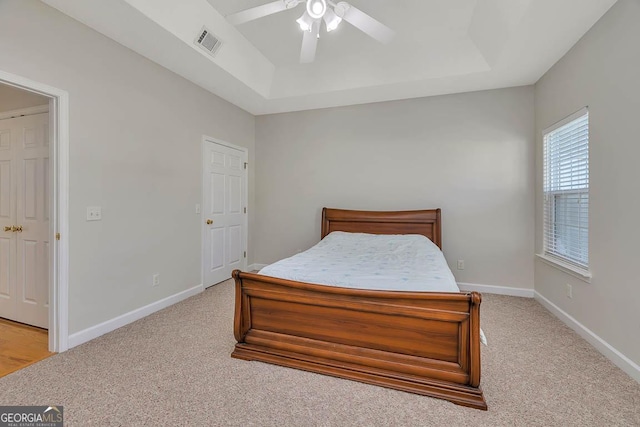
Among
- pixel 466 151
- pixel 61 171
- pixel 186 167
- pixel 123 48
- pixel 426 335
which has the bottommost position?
pixel 426 335

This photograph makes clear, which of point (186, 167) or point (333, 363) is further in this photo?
point (186, 167)


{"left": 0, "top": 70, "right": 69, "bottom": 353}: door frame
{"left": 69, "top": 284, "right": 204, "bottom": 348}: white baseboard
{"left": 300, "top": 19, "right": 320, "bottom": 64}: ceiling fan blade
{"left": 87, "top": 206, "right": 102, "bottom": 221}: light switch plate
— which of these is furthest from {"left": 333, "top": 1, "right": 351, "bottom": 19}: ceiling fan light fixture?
{"left": 69, "top": 284, "right": 204, "bottom": 348}: white baseboard

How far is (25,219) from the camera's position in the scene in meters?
2.67

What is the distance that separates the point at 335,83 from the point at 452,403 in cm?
348

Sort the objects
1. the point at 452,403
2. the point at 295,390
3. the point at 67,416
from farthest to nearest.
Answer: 1. the point at 295,390
2. the point at 452,403
3. the point at 67,416

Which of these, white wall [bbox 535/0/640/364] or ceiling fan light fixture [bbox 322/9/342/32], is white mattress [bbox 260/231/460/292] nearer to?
white wall [bbox 535/0/640/364]

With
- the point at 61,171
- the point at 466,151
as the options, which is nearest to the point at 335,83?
the point at 466,151

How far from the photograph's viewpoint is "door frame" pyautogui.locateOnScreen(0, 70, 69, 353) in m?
2.21

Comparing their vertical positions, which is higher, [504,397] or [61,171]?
[61,171]

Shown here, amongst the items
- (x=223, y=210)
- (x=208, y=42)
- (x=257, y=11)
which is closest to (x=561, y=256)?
(x=257, y=11)

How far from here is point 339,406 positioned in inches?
65.4

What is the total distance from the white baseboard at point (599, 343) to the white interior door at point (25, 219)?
4605mm

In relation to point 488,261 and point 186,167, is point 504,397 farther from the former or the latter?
point 186,167

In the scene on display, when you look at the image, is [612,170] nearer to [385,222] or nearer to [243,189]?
[385,222]
